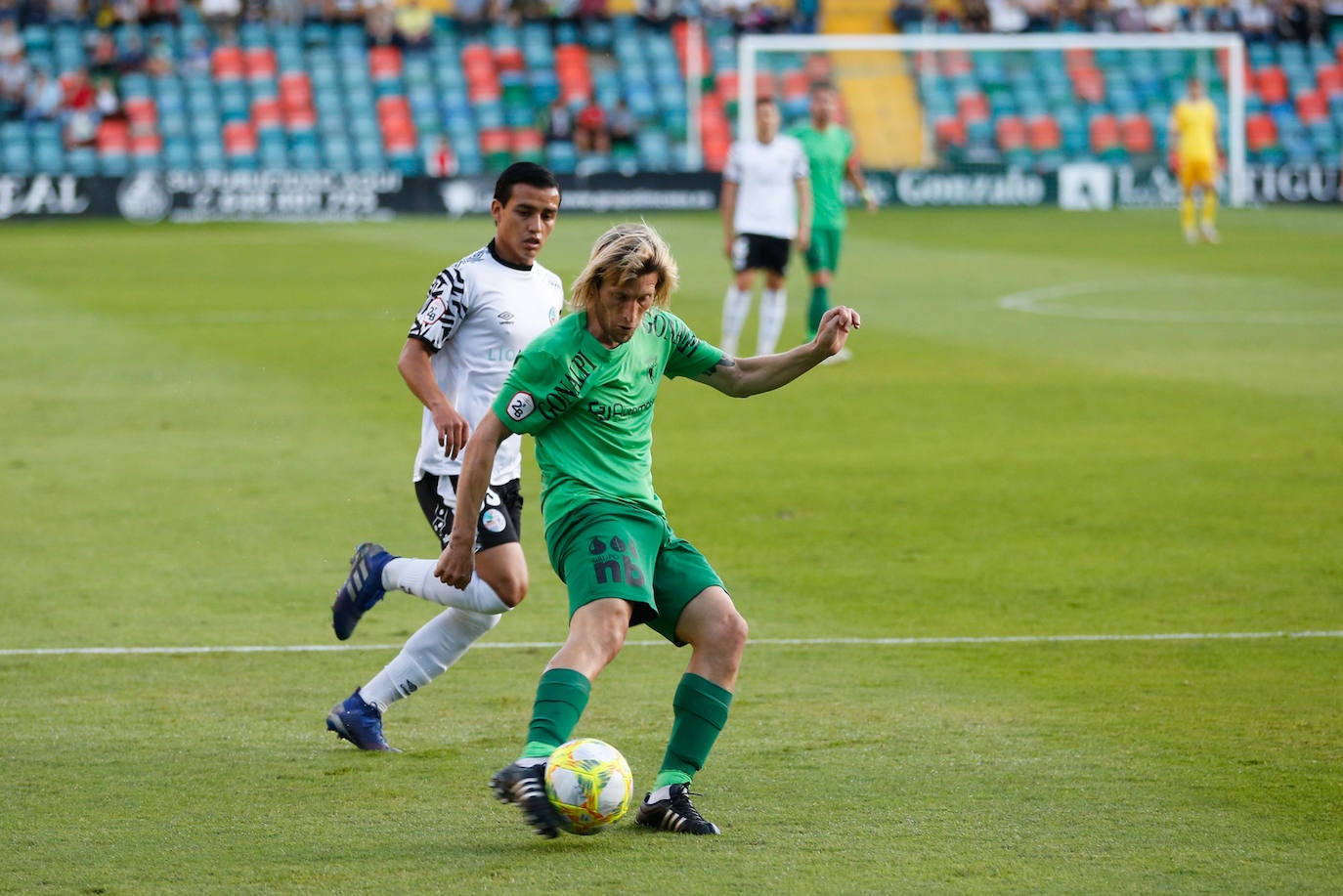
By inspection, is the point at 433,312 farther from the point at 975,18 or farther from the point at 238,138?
the point at 975,18

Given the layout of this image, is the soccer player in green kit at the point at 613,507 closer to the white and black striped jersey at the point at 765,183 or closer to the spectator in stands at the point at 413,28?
the white and black striped jersey at the point at 765,183

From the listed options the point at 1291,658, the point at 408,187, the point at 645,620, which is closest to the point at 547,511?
the point at 645,620

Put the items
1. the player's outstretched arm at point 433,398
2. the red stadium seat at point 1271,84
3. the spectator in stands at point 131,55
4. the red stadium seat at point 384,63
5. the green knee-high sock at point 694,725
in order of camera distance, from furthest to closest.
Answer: the red stadium seat at point 384,63
the red stadium seat at point 1271,84
the spectator in stands at point 131,55
the player's outstretched arm at point 433,398
the green knee-high sock at point 694,725

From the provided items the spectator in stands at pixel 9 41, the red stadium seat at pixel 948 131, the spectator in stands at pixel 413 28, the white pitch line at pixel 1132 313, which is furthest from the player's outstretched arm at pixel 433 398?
the spectator in stands at pixel 413 28

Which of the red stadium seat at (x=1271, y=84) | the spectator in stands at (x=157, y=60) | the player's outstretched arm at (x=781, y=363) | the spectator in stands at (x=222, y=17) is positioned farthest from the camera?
the spectator in stands at (x=222, y=17)

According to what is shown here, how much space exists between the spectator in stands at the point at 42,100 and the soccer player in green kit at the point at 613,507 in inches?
1361

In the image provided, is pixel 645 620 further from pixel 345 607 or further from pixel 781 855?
pixel 345 607

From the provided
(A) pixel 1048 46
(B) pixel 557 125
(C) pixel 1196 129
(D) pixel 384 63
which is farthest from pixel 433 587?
(D) pixel 384 63

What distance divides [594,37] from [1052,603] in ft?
116

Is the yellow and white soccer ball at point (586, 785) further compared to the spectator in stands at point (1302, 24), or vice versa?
the spectator in stands at point (1302, 24)

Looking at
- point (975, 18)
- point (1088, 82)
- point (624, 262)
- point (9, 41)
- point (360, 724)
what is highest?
point (624, 262)

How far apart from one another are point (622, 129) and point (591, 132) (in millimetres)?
668

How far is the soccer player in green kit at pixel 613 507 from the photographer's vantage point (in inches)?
194

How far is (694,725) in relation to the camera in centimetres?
507
